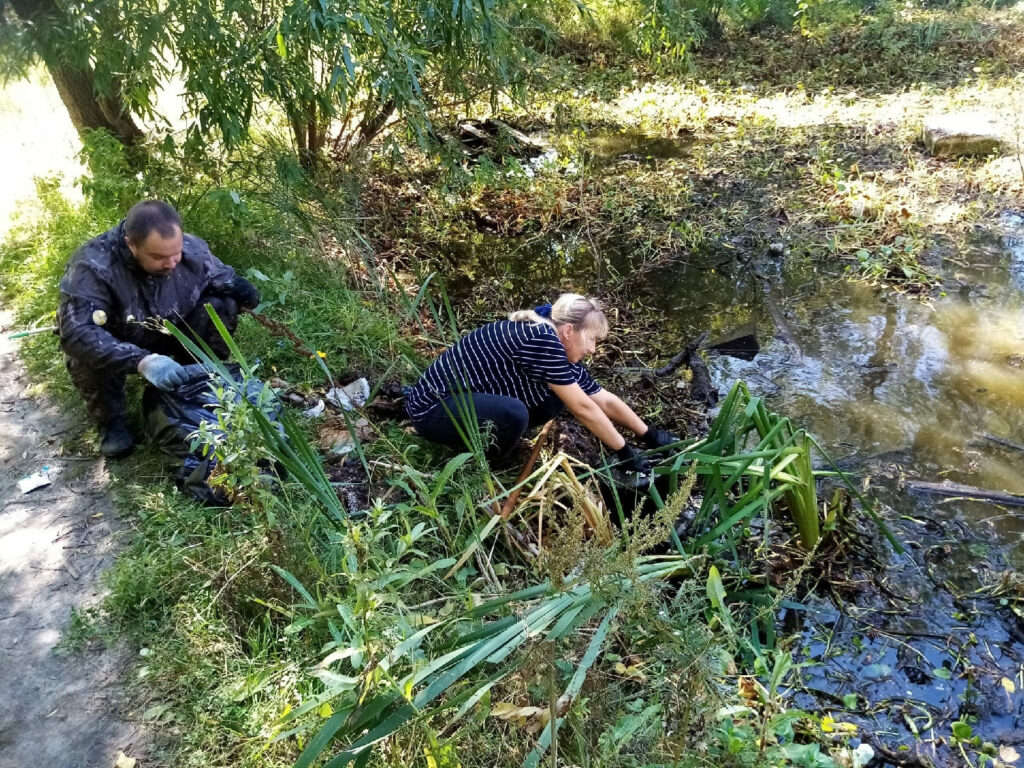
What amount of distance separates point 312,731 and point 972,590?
8.36ft

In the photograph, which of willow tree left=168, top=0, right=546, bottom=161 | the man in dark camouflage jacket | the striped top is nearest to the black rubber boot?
the man in dark camouflage jacket

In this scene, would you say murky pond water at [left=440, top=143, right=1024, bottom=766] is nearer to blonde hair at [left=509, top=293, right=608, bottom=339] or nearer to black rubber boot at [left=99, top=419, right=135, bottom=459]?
blonde hair at [left=509, top=293, right=608, bottom=339]

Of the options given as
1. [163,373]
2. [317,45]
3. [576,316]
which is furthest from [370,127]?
[576,316]

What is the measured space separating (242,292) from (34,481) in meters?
1.26

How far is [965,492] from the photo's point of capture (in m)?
3.29

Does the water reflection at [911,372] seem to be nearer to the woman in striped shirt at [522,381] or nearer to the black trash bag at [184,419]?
the woman in striped shirt at [522,381]

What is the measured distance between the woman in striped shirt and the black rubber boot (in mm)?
1343

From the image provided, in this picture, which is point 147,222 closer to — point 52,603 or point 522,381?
point 52,603

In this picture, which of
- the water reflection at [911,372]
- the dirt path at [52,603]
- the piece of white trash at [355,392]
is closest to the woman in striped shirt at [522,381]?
the piece of white trash at [355,392]

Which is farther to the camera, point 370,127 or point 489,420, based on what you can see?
point 370,127

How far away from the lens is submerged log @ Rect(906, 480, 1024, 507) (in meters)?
3.22

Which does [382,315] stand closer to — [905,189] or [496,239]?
[496,239]

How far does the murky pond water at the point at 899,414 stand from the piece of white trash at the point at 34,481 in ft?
9.59

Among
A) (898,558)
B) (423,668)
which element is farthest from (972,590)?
(423,668)
